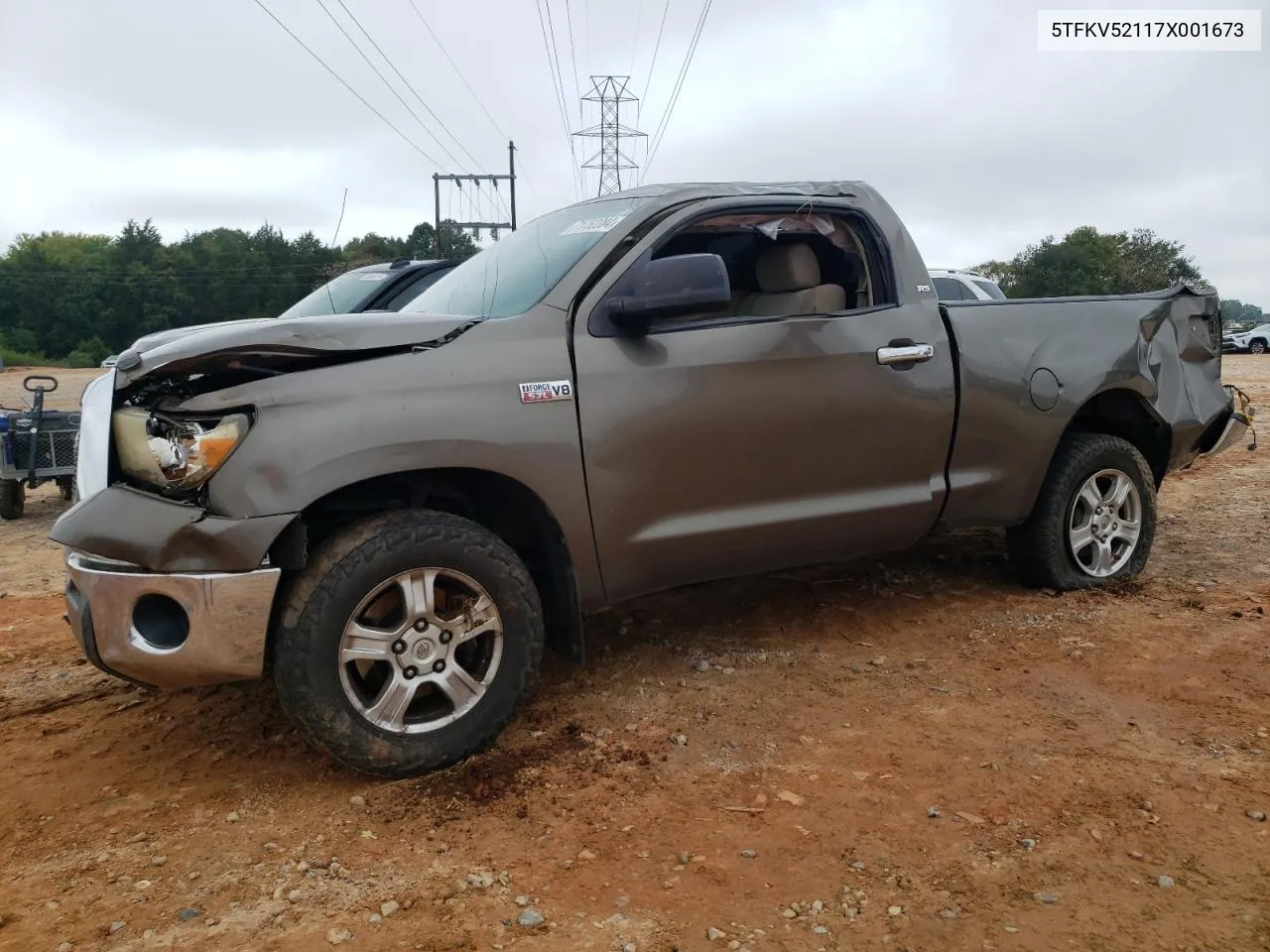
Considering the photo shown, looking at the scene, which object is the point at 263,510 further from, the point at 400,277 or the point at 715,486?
the point at 400,277

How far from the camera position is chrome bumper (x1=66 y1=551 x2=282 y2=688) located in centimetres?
277

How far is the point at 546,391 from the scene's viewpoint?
3225 millimetres

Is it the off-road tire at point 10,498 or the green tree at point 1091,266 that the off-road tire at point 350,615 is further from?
the green tree at point 1091,266

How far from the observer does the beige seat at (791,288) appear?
4.07 meters

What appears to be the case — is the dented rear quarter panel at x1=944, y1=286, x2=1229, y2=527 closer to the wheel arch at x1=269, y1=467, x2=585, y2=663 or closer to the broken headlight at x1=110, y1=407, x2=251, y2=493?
the wheel arch at x1=269, y1=467, x2=585, y2=663

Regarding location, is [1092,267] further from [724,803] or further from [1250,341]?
[724,803]

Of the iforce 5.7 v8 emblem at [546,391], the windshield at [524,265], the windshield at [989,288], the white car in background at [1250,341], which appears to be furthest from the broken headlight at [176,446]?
the white car in background at [1250,341]

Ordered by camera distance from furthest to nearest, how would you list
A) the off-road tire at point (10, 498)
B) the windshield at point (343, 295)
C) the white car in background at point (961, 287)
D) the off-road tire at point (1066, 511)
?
1. the white car in background at point (961, 287)
2. the off-road tire at point (10, 498)
3. the windshield at point (343, 295)
4. the off-road tire at point (1066, 511)

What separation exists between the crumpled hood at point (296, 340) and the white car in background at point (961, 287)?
834cm

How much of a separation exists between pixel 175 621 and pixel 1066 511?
12.9 ft

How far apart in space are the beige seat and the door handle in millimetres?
283

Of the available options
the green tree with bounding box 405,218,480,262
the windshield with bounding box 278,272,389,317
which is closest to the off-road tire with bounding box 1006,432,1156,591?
the windshield with bounding box 278,272,389,317

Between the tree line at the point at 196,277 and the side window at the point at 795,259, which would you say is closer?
the side window at the point at 795,259

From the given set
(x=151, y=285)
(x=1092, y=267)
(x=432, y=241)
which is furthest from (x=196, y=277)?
(x=1092, y=267)
